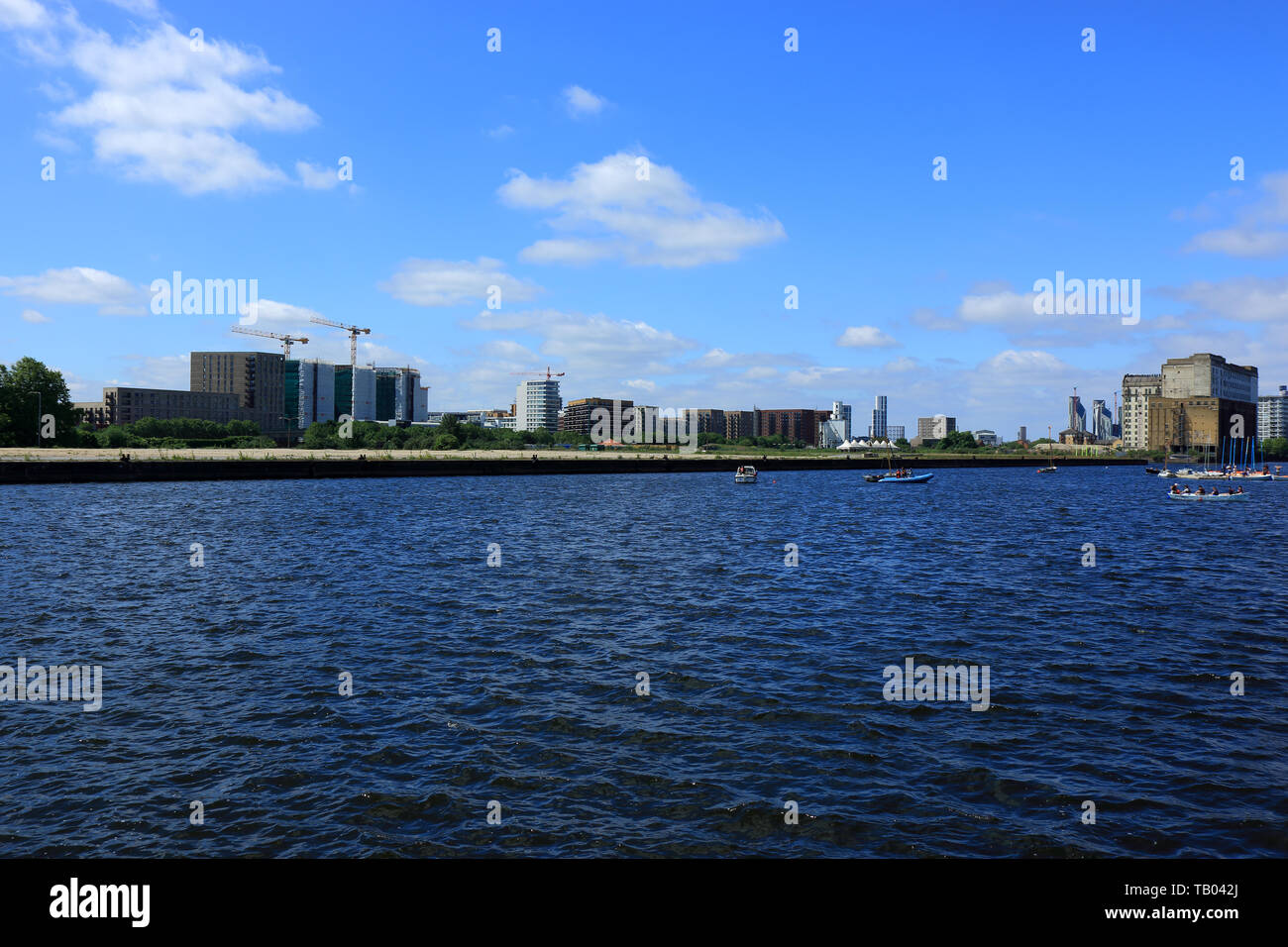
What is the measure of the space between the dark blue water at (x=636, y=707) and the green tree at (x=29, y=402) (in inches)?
4838

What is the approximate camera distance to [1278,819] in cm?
1356

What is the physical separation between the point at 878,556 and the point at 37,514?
6763cm

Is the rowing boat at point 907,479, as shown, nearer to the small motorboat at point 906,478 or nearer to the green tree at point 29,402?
the small motorboat at point 906,478

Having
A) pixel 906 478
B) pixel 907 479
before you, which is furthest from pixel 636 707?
pixel 906 478

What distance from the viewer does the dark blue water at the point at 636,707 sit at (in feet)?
43.1

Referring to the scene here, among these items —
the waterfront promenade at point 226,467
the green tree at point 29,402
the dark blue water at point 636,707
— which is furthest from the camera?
the green tree at point 29,402

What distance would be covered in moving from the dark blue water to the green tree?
122890 mm

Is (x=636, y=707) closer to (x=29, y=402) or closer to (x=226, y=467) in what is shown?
(x=226, y=467)

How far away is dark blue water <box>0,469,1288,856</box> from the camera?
43.1ft

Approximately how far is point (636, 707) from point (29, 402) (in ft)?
550

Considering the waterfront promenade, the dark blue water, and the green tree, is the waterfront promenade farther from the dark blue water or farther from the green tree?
the dark blue water

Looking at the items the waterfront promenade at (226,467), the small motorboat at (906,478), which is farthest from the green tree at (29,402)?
the small motorboat at (906,478)
